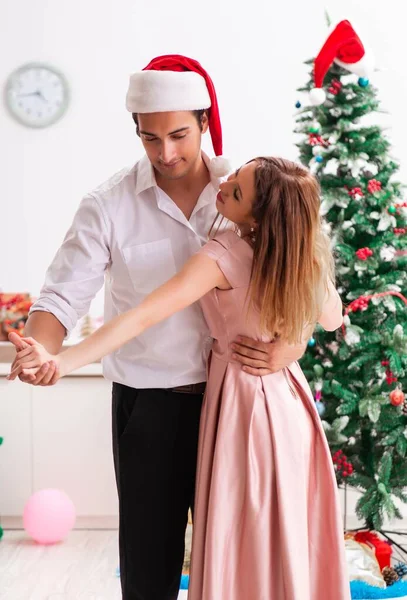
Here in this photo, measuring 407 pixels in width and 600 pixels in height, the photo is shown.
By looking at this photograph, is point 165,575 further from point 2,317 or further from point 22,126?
point 22,126

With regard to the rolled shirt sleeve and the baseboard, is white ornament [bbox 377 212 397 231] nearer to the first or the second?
the rolled shirt sleeve

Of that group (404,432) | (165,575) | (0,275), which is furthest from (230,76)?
(165,575)

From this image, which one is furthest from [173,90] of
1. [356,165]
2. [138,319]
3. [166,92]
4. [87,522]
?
[87,522]

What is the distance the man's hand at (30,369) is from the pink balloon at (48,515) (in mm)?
2131

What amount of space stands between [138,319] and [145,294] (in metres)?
0.28

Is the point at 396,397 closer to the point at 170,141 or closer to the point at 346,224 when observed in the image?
the point at 346,224

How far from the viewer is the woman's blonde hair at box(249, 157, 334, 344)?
1.81 meters

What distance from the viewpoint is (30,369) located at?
163cm

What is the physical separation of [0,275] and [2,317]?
0.25 meters

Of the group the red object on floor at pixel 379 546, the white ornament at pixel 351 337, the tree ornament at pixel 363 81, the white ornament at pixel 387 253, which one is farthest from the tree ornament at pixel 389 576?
the tree ornament at pixel 363 81

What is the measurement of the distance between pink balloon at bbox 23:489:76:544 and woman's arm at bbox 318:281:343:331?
2.04m

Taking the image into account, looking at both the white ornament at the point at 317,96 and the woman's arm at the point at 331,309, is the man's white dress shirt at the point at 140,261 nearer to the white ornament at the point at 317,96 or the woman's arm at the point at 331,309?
the woman's arm at the point at 331,309

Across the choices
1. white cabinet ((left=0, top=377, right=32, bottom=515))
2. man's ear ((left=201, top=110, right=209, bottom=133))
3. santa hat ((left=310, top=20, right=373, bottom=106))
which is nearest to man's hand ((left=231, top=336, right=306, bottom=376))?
man's ear ((left=201, top=110, right=209, bottom=133))

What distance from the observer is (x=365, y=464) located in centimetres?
337
